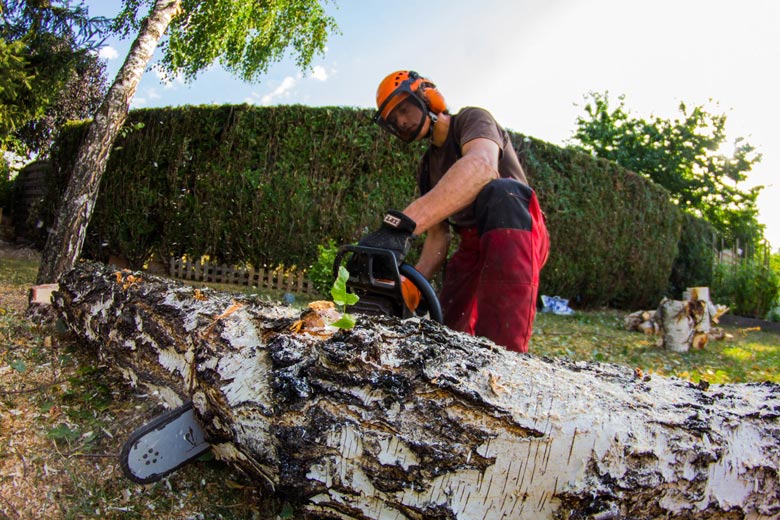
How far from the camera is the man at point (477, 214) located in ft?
6.66

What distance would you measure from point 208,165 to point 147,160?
0.98 metres

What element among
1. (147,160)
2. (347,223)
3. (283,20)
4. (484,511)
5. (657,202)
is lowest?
(484,511)

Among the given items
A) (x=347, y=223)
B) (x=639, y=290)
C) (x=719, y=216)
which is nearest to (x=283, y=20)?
(x=347, y=223)

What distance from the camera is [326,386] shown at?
3.58ft

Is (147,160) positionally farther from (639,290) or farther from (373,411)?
(639,290)

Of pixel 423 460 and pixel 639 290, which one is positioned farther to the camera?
pixel 639 290

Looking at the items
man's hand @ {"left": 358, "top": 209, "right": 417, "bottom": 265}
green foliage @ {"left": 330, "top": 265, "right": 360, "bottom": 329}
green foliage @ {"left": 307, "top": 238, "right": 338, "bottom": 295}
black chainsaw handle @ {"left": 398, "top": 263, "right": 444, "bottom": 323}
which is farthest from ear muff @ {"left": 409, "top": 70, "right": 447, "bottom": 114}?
green foliage @ {"left": 307, "top": 238, "right": 338, "bottom": 295}

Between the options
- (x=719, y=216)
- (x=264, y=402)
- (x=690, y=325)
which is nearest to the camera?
(x=264, y=402)

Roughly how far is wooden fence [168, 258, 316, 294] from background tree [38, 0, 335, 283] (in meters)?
2.64

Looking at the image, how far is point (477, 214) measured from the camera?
2.23 metres

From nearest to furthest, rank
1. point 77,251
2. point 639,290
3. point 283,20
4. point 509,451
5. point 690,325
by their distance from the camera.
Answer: point 509,451, point 77,251, point 690,325, point 639,290, point 283,20

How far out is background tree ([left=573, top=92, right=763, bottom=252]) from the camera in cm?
1955

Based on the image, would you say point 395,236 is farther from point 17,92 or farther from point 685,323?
point 17,92

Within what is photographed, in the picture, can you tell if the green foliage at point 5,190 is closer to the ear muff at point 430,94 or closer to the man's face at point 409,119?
the man's face at point 409,119
